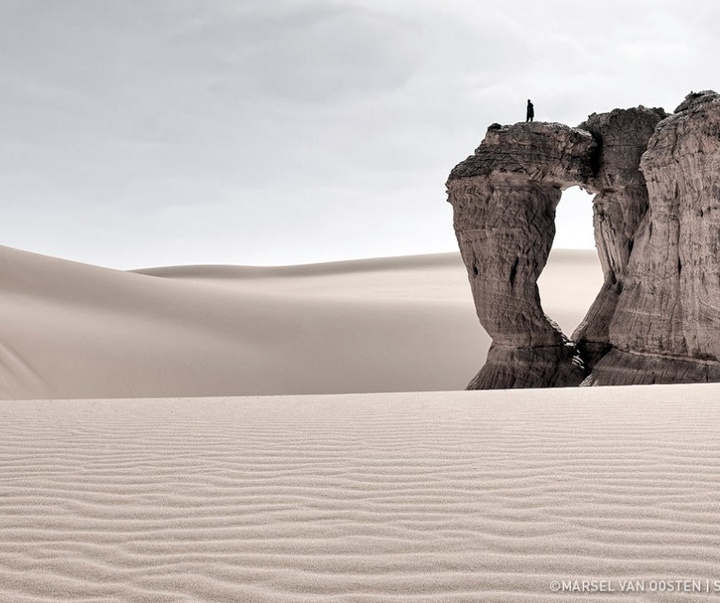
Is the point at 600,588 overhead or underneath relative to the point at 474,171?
underneath

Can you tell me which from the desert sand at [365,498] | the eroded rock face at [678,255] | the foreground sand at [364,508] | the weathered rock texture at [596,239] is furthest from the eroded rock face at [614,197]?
the foreground sand at [364,508]

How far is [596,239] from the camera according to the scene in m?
15.9

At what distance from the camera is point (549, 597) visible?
2.57 meters

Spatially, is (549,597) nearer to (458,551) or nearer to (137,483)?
(458,551)

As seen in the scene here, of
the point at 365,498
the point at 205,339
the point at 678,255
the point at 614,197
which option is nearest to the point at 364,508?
the point at 365,498

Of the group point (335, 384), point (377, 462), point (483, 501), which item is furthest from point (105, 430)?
point (335, 384)

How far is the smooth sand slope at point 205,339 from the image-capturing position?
18906 millimetres

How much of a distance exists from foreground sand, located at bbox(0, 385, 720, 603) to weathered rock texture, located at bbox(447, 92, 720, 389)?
7.56 meters

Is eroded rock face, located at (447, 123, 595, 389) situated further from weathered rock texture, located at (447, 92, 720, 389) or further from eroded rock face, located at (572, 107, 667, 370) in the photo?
eroded rock face, located at (572, 107, 667, 370)

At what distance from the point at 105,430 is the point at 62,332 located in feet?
52.5

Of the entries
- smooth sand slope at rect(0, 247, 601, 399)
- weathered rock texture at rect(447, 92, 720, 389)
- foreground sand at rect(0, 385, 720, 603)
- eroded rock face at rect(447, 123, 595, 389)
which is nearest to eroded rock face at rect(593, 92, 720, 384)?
weathered rock texture at rect(447, 92, 720, 389)

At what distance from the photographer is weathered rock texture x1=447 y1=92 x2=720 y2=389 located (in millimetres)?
12945

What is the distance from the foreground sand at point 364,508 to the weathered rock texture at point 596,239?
7.56 metres

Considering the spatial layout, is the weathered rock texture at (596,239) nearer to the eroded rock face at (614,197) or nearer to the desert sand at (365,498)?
the eroded rock face at (614,197)
